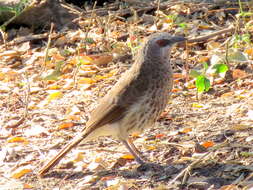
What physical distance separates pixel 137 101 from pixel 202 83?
121 cm

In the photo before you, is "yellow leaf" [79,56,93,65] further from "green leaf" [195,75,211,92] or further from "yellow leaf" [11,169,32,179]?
"yellow leaf" [11,169,32,179]

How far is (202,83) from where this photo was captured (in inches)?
251

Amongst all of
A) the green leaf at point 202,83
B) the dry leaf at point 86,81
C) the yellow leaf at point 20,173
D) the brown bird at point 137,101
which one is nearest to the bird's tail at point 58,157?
the brown bird at point 137,101

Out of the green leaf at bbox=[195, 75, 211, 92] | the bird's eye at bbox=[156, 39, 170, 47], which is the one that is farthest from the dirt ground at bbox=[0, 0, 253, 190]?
Result: the bird's eye at bbox=[156, 39, 170, 47]

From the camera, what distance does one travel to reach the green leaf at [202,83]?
20.9ft

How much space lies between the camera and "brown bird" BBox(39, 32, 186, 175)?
539 cm

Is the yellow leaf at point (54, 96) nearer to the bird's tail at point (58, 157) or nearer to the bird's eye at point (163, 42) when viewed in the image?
the bird's tail at point (58, 157)

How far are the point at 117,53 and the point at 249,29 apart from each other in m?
1.65

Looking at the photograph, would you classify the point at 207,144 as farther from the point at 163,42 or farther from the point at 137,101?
the point at 163,42

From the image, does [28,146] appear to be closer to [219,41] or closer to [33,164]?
[33,164]

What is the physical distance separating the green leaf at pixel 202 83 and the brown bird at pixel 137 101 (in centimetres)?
85

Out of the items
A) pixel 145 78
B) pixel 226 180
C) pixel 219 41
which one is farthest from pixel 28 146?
pixel 219 41

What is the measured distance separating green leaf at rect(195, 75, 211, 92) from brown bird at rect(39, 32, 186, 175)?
2.80 ft

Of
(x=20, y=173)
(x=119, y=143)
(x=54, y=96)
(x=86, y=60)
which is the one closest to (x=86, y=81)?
(x=54, y=96)
